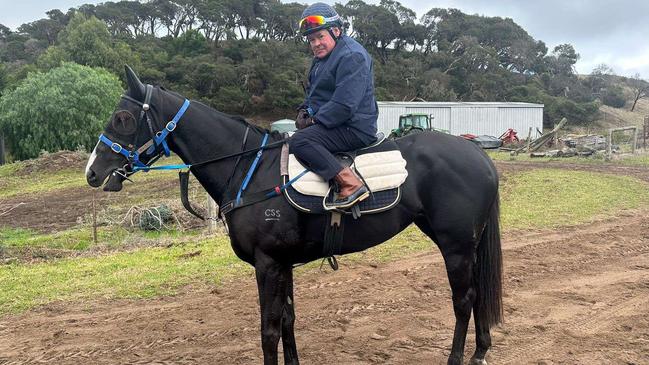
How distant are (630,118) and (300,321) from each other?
7064cm

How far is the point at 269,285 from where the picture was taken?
Answer: 375 cm

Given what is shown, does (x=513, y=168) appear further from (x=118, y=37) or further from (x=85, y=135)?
(x=118, y=37)

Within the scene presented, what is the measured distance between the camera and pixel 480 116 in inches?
1769

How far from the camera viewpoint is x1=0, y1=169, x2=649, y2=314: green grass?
648 cm

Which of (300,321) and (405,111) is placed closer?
(300,321)

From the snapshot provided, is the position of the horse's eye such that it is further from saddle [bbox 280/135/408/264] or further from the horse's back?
the horse's back

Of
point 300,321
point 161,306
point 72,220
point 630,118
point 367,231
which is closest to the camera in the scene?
point 367,231

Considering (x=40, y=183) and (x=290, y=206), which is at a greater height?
(x=290, y=206)

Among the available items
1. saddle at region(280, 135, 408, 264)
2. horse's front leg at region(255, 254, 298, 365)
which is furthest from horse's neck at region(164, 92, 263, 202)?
horse's front leg at region(255, 254, 298, 365)

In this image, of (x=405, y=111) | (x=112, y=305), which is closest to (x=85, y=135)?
(x=405, y=111)

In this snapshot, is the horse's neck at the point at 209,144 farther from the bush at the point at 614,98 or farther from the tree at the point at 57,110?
the bush at the point at 614,98

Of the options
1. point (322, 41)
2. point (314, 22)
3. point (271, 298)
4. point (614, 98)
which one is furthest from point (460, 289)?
point (614, 98)

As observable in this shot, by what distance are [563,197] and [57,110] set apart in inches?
1175

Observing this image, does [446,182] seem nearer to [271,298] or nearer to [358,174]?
[358,174]
